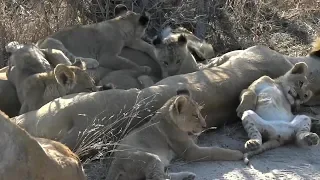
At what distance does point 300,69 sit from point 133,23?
2195 millimetres

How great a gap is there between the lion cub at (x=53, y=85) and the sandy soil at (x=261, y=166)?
38.4 inches

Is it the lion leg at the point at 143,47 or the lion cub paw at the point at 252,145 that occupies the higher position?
the lion leg at the point at 143,47

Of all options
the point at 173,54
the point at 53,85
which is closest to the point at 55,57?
the point at 53,85

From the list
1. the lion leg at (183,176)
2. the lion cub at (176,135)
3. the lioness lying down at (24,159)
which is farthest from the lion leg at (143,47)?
the lioness lying down at (24,159)

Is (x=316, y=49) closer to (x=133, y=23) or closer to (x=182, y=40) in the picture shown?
(x=182, y=40)

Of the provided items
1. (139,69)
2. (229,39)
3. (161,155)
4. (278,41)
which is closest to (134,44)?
(139,69)

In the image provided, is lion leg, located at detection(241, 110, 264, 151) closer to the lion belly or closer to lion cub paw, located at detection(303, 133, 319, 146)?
the lion belly

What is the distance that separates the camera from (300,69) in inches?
276

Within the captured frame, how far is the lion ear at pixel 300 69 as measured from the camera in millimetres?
6977

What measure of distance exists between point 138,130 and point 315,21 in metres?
5.34

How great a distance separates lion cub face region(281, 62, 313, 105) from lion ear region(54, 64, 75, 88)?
2178 millimetres

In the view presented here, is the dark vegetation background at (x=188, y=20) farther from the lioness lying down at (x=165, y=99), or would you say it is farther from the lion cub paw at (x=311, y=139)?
the lion cub paw at (x=311, y=139)

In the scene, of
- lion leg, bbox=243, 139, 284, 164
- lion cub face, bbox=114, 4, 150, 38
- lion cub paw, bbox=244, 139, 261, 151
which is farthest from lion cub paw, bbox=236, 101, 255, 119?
lion cub face, bbox=114, 4, 150, 38

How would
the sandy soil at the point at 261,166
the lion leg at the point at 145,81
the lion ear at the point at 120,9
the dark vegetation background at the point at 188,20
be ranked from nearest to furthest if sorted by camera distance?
the sandy soil at the point at 261,166 → the lion leg at the point at 145,81 → the dark vegetation background at the point at 188,20 → the lion ear at the point at 120,9
